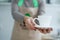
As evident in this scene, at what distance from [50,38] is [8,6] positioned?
542 mm

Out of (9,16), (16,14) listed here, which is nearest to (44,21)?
(16,14)

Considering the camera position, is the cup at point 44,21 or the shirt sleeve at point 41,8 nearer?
the cup at point 44,21

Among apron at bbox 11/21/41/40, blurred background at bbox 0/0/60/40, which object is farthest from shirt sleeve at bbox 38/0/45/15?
blurred background at bbox 0/0/60/40

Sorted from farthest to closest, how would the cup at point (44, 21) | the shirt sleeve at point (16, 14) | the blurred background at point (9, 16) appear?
the blurred background at point (9, 16) → the shirt sleeve at point (16, 14) → the cup at point (44, 21)

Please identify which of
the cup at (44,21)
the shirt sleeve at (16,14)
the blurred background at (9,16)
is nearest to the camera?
the cup at (44,21)

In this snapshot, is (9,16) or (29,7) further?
(9,16)

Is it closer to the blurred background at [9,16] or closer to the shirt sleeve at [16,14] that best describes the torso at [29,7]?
the shirt sleeve at [16,14]

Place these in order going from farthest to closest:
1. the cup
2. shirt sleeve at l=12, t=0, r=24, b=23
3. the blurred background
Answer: the blurred background
shirt sleeve at l=12, t=0, r=24, b=23
the cup

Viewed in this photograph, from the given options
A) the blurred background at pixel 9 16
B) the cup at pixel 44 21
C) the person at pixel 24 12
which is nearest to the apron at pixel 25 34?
the person at pixel 24 12

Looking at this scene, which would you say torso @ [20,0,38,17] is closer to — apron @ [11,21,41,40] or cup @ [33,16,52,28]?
apron @ [11,21,41,40]

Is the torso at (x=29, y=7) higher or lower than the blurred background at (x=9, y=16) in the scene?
higher

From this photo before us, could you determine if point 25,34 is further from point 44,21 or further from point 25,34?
point 44,21

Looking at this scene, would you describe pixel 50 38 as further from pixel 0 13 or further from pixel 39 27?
pixel 0 13

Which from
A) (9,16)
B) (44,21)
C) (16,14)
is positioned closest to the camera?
(44,21)
